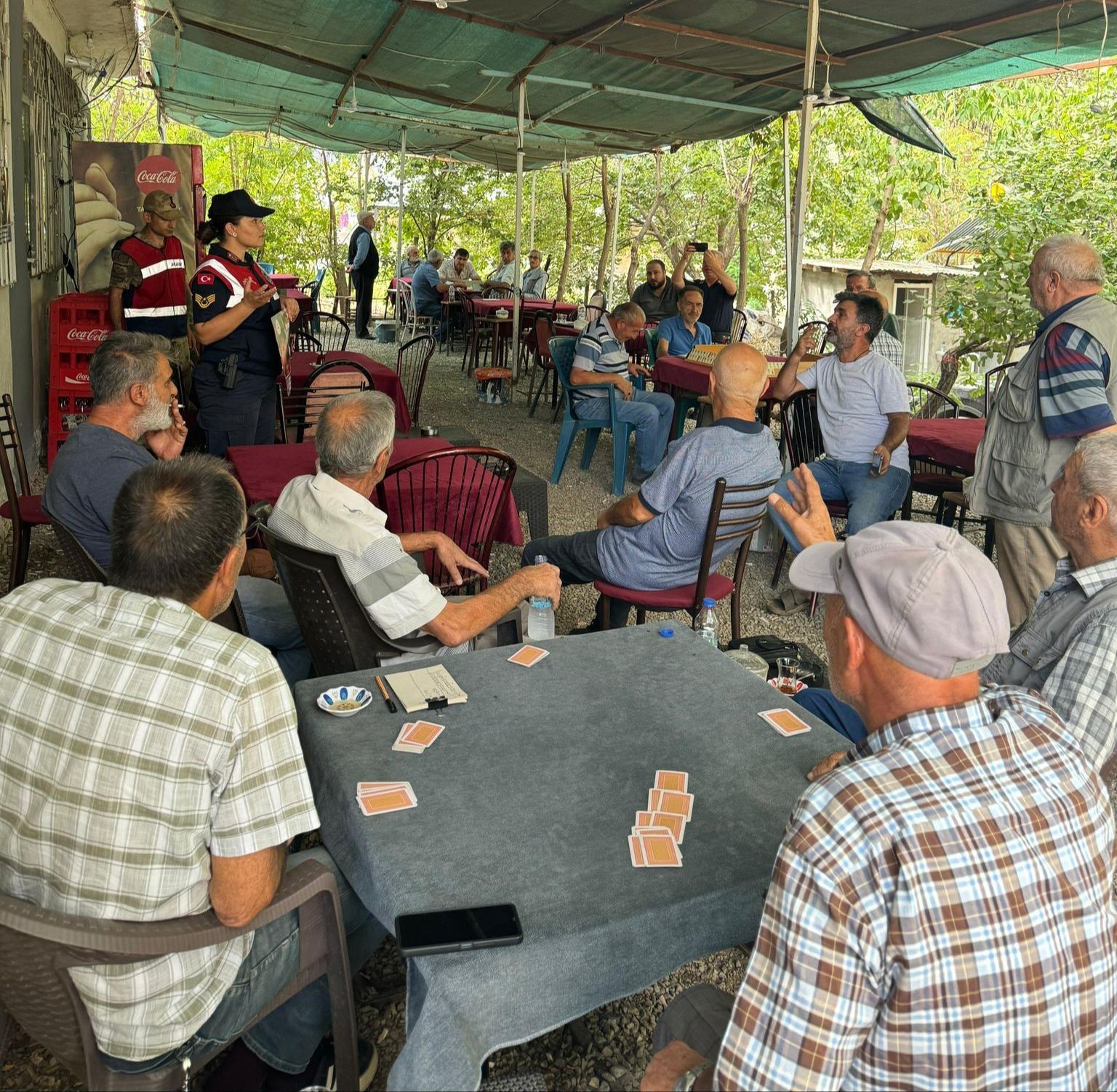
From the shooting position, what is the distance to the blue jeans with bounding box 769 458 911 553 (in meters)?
4.82

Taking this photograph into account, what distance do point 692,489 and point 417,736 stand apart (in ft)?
6.04

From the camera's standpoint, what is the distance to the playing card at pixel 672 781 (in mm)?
1771

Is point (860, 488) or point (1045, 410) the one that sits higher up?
point (1045, 410)

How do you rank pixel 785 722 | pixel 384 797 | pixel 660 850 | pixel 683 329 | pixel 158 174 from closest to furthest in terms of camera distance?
1. pixel 660 850
2. pixel 384 797
3. pixel 785 722
4. pixel 683 329
5. pixel 158 174

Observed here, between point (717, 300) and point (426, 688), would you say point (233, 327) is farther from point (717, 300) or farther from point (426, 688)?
point (717, 300)

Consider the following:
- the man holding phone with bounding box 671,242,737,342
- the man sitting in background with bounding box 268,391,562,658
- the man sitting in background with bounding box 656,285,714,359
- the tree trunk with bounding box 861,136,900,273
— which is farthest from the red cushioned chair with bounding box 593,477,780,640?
the tree trunk with bounding box 861,136,900,273

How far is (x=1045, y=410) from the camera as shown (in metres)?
3.77

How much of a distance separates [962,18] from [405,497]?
4829 mm

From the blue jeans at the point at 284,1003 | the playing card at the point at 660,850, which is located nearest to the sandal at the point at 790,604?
the blue jeans at the point at 284,1003

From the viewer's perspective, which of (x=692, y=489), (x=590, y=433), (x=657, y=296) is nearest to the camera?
(x=692, y=489)

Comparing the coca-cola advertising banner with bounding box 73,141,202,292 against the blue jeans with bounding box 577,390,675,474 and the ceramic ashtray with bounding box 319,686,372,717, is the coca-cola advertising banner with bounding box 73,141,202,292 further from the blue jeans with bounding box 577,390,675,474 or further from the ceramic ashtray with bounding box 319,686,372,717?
the ceramic ashtray with bounding box 319,686,372,717

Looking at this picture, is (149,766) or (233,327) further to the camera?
(233,327)

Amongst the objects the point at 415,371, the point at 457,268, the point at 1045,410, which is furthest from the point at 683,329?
the point at 457,268

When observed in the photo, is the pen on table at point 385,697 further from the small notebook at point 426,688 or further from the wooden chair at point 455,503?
the wooden chair at point 455,503
